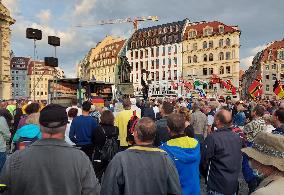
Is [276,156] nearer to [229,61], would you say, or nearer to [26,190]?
[26,190]

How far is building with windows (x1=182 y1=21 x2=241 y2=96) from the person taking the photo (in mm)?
83812

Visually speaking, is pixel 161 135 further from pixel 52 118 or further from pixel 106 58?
pixel 106 58

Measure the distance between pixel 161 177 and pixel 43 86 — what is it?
165876mm

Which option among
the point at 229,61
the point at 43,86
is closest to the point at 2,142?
the point at 229,61

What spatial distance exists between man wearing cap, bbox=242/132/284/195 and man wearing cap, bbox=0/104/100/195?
1472mm

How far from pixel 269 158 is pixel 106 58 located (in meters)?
110

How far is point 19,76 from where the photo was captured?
15788 centimetres

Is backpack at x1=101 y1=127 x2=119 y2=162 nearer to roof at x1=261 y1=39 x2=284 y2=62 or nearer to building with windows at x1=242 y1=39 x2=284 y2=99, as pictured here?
building with windows at x1=242 y1=39 x2=284 y2=99

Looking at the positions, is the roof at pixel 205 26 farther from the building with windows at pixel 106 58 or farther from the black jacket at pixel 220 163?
the black jacket at pixel 220 163

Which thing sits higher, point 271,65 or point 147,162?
point 271,65

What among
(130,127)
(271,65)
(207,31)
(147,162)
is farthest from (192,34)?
(147,162)

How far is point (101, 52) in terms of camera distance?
11494 cm

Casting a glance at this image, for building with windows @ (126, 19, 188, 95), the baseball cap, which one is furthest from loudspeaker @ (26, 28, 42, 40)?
building with windows @ (126, 19, 188, 95)

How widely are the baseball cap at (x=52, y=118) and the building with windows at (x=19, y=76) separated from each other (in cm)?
15733
